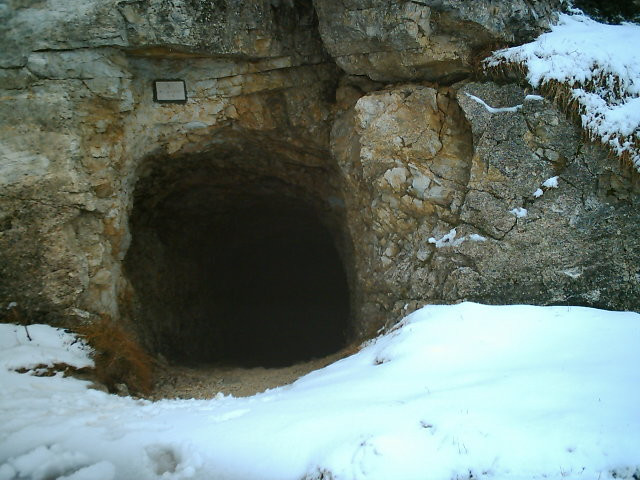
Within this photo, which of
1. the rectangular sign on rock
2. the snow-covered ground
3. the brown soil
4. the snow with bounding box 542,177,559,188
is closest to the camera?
the snow-covered ground

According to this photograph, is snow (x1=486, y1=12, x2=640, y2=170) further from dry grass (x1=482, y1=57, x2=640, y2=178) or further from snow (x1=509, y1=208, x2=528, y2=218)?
snow (x1=509, y1=208, x2=528, y2=218)

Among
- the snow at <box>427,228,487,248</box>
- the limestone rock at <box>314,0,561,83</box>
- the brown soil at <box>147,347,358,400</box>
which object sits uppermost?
the limestone rock at <box>314,0,561,83</box>

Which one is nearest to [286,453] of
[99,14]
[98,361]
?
[98,361]

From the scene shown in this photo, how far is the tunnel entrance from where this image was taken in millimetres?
7609

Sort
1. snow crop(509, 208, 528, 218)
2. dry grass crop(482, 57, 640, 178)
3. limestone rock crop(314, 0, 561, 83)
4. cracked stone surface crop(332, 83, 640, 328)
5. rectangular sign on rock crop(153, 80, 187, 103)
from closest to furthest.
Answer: dry grass crop(482, 57, 640, 178) → cracked stone surface crop(332, 83, 640, 328) → snow crop(509, 208, 528, 218) → limestone rock crop(314, 0, 561, 83) → rectangular sign on rock crop(153, 80, 187, 103)

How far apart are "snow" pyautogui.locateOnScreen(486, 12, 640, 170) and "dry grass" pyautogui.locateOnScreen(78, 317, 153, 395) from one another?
518 cm

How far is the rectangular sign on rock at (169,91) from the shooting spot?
6197 mm

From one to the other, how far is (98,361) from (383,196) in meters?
3.73

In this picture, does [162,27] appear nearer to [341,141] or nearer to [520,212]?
[341,141]

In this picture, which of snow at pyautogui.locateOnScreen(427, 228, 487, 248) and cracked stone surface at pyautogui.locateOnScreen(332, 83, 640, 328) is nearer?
cracked stone surface at pyautogui.locateOnScreen(332, 83, 640, 328)

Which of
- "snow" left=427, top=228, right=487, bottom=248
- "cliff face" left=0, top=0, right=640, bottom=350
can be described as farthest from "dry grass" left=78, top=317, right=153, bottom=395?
"snow" left=427, top=228, right=487, bottom=248

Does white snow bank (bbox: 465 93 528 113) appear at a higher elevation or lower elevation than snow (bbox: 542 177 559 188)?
higher

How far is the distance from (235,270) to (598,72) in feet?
25.3

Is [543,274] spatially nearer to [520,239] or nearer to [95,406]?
[520,239]
